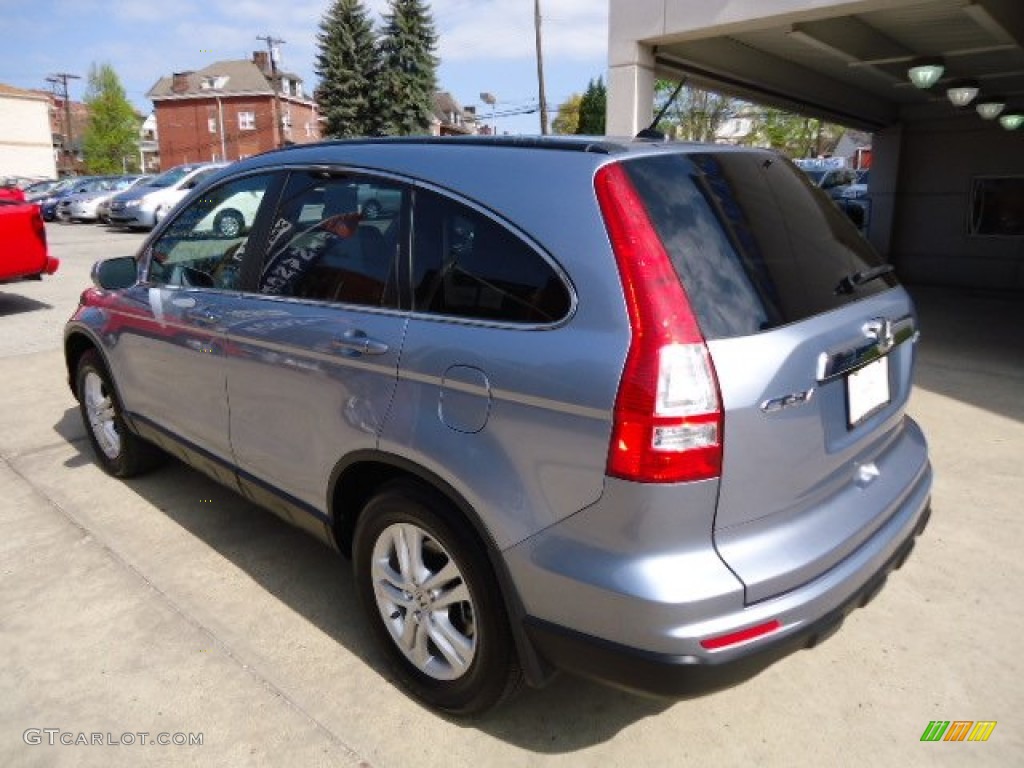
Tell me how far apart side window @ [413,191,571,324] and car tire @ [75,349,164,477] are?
259cm

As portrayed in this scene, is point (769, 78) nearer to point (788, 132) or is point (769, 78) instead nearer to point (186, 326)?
point (186, 326)

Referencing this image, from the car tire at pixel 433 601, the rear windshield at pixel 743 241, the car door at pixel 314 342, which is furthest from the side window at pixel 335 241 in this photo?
the rear windshield at pixel 743 241

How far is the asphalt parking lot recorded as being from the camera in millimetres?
2336

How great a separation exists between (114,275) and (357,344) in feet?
6.85

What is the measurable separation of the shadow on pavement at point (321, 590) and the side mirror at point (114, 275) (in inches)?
46.0

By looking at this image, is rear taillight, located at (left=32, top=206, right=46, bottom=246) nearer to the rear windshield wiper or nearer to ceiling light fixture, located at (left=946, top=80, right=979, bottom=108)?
the rear windshield wiper

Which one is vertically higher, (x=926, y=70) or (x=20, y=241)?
(x=926, y=70)

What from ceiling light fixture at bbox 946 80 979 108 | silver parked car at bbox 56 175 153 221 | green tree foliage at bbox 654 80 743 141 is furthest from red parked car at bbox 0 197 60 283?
green tree foliage at bbox 654 80 743 141

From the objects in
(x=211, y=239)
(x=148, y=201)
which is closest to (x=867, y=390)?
(x=211, y=239)

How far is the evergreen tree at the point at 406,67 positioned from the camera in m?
43.9

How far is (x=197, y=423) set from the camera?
3408mm

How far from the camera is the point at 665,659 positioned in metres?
1.83

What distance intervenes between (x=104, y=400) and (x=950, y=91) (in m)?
9.65

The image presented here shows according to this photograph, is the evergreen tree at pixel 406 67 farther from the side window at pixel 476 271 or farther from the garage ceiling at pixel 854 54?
the side window at pixel 476 271
